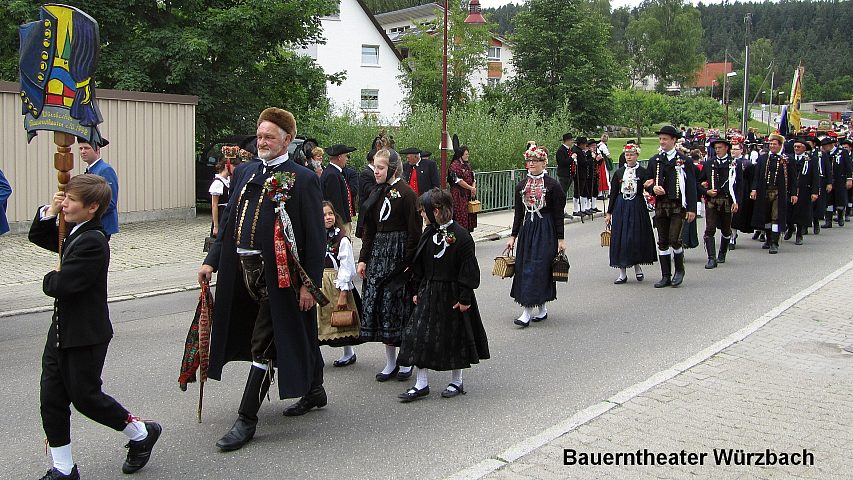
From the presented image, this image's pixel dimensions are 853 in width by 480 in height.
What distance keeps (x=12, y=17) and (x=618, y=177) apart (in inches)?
556

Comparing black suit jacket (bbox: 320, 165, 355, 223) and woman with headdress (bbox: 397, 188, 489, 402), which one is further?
black suit jacket (bbox: 320, 165, 355, 223)

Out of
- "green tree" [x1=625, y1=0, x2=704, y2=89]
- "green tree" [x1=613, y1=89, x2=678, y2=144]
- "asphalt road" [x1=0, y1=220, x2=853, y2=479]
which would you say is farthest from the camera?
"green tree" [x1=625, y1=0, x2=704, y2=89]

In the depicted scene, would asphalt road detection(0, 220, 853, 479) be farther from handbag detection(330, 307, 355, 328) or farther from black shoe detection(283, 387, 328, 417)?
handbag detection(330, 307, 355, 328)

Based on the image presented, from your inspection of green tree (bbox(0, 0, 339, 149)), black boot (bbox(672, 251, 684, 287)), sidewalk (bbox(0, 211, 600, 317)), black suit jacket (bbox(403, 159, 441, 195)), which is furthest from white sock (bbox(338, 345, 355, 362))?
green tree (bbox(0, 0, 339, 149))

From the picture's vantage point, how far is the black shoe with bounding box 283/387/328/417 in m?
6.14

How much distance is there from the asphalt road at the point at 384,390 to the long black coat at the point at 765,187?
4421 millimetres

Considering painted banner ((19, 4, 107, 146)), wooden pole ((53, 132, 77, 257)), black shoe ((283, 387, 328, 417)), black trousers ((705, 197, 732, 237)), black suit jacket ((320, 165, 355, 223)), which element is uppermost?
painted banner ((19, 4, 107, 146))

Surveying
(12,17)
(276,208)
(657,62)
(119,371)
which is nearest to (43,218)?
(276,208)

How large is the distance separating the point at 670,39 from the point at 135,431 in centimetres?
9286

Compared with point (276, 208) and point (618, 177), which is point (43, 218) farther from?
point (618, 177)

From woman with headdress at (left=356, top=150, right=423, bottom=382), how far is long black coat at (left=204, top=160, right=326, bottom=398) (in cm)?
132

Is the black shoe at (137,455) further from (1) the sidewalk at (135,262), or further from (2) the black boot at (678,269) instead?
(2) the black boot at (678,269)

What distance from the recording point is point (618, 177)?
38.9ft

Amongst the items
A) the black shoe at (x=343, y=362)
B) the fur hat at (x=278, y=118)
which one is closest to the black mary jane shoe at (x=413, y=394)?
the black shoe at (x=343, y=362)
